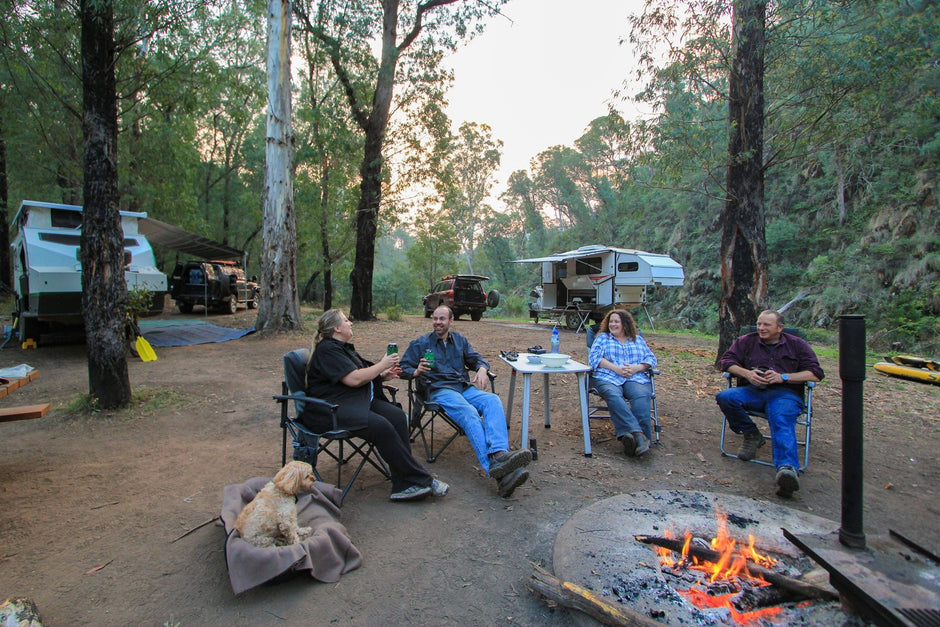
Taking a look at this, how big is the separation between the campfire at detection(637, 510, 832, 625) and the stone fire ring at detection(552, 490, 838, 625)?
6 cm

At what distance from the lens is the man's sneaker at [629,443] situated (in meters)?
3.57

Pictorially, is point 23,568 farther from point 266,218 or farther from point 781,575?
point 266,218

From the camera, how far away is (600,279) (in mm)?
12641

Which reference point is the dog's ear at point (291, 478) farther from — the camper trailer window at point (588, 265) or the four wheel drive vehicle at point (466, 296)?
the four wheel drive vehicle at point (466, 296)

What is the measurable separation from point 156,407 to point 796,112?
927cm

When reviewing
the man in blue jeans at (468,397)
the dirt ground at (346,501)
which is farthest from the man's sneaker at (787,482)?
the man in blue jeans at (468,397)

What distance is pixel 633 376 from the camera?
12.9 ft

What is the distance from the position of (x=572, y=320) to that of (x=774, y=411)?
33.0ft

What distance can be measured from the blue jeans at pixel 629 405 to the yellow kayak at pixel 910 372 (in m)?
5.21

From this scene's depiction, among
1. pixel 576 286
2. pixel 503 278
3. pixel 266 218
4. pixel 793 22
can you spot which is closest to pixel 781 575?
pixel 793 22

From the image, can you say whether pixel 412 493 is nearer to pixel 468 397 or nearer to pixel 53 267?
pixel 468 397

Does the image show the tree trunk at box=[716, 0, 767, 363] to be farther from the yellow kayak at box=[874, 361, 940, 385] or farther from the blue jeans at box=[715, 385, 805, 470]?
the blue jeans at box=[715, 385, 805, 470]

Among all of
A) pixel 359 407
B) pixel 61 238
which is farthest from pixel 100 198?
pixel 61 238

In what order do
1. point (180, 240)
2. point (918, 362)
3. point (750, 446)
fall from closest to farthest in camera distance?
point (750, 446) → point (918, 362) → point (180, 240)
